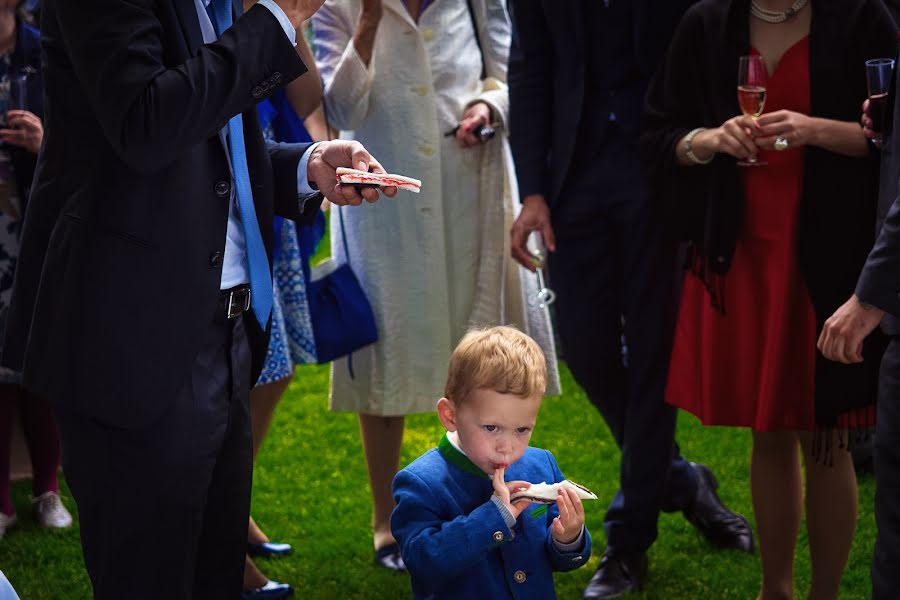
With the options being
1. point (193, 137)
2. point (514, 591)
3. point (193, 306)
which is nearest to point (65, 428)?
point (193, 306)

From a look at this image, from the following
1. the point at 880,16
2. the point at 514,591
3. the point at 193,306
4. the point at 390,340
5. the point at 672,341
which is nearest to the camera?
the point at 193,306

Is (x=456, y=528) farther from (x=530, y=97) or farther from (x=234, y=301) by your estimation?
(x=530, y=97)

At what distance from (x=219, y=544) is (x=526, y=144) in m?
1.89

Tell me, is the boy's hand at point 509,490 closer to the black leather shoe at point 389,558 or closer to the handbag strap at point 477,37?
the black leather shoe at point 389,558

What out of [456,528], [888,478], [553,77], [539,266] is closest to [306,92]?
[553,77]

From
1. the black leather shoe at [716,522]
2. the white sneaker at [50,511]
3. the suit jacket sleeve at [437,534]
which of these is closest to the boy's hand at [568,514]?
the suit jacket sleeve at [437,534]

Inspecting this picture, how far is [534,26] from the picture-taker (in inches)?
166

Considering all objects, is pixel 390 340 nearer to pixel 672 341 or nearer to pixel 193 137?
pixel 672 341

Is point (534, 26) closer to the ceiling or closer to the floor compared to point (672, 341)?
closer to the ceiling

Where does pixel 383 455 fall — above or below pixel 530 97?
below

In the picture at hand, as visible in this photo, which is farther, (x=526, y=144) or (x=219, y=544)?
(x=526, y=144)

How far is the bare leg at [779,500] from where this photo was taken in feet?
12.3

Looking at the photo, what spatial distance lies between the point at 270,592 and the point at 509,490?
1833 millimetres

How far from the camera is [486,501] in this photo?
8.98ft
